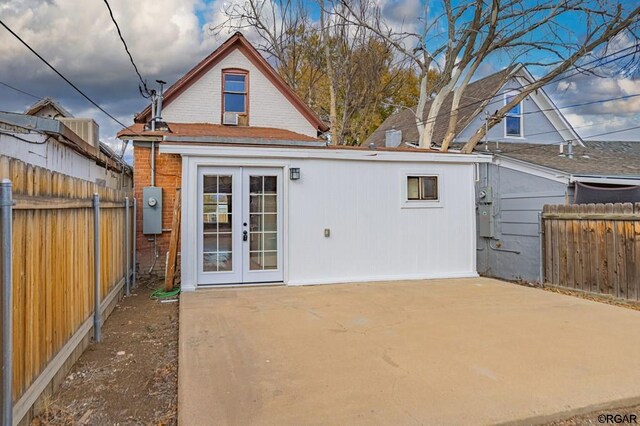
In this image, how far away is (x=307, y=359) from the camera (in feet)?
13.5

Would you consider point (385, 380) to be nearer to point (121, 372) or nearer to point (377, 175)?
point (121, 372)

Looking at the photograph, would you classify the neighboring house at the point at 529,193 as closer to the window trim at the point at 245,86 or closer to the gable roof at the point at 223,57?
the gable roof at the point at 223,57

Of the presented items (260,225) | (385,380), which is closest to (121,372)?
(385,380)

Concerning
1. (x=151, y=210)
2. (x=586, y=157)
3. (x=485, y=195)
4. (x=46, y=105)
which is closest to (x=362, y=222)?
(x=151, y=210)

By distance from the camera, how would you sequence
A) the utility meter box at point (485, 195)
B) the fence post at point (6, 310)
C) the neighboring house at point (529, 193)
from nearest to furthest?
1. the fence post at point (6, 310)
2. the neighboring house at point (529, 193)
3. the utility meter box at point (485, 195)

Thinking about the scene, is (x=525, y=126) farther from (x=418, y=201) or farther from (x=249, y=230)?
(x=249, y=230)

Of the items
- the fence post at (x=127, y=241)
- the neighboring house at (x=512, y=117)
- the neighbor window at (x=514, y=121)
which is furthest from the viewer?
the neighbor window at (x=514, y=121)

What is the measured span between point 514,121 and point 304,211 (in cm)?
1069

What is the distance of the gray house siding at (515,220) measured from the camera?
1076cm

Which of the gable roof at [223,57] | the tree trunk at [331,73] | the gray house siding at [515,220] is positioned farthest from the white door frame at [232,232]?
the tree trunk at [331,73]

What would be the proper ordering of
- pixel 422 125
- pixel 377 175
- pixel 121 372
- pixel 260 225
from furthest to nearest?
pixel 422 125 < pixel 377 175 < pixel 260 225 < pixel 121 372

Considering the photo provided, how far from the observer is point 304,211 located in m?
8.19

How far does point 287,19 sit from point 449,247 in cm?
→ 1416

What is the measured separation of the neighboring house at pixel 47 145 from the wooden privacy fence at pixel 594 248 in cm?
982
